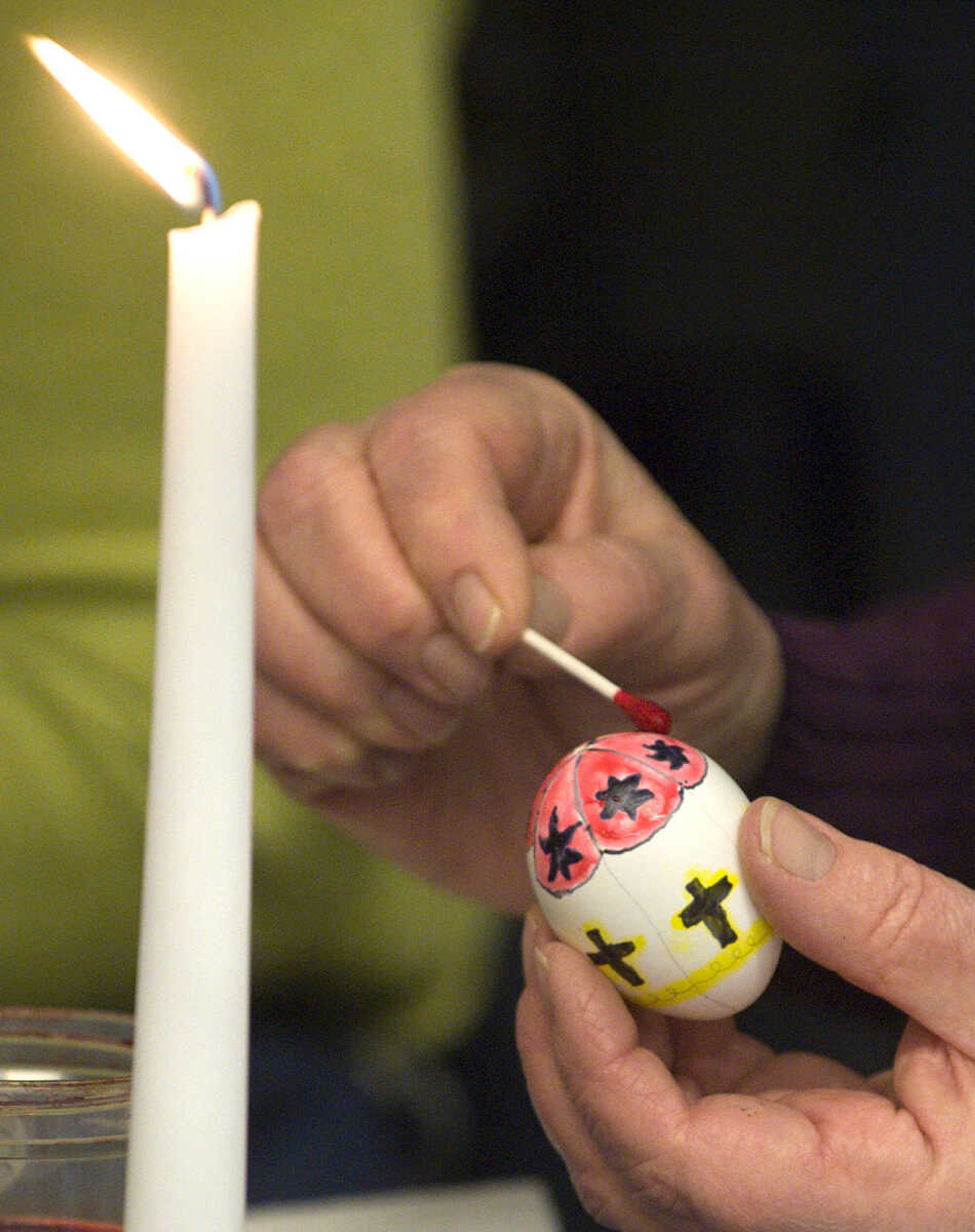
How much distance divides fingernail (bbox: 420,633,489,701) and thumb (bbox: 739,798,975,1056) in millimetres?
210

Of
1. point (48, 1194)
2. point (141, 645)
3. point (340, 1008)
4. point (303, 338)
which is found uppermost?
point (303, 338)

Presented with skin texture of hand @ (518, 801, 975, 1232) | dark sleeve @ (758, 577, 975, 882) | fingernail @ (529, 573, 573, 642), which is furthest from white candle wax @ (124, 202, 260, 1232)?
dark sleeve @ (758, 577, 975, 882)

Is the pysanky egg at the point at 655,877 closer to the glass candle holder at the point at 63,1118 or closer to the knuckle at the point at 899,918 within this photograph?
the knuckle at the point at 899,918

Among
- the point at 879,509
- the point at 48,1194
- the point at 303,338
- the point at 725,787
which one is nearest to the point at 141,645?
the point at 303,338

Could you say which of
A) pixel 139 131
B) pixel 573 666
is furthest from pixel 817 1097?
pixel 139 131

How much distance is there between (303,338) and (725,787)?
84 cm

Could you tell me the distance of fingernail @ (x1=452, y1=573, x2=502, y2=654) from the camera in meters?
0.59

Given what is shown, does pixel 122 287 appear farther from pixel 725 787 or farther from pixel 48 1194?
pixel 48 1194

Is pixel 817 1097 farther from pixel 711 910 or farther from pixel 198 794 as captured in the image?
pixel 198 794

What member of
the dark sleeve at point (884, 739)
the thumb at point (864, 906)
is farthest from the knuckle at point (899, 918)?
the dark sleeve at point (884, 739)

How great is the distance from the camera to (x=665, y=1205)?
50 centimetres

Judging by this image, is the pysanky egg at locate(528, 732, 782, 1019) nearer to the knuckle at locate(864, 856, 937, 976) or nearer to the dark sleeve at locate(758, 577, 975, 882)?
the knuckle at locate(864, 856, 937, 976)

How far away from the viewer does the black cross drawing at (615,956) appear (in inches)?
19.8

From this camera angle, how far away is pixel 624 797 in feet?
1.66
